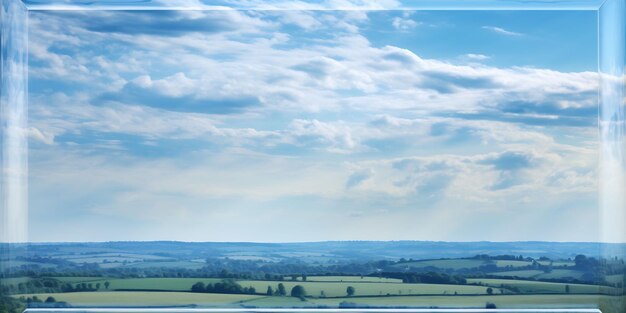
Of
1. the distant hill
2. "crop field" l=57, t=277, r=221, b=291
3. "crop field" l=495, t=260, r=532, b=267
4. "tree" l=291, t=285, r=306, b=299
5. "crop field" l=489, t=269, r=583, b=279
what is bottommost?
"tree" l=291, t=285, r=306, b=299

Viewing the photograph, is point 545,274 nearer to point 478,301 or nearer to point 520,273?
point 520,273

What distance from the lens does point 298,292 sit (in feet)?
17.5

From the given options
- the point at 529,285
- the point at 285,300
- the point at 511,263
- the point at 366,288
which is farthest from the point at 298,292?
the point at 529,285

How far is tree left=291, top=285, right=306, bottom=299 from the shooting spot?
17.5 feet

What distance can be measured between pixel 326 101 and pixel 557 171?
Result: 140 centimetres

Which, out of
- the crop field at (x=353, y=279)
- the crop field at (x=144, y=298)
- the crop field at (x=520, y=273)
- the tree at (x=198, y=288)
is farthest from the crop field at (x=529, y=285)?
the tree at (x=198, y=288)

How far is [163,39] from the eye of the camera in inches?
210

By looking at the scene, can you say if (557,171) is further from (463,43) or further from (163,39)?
(163,39)

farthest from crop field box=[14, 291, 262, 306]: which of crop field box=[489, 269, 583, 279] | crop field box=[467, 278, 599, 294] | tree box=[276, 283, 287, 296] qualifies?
crop field box=[489, 269, 583, 279]

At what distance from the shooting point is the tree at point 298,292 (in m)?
5.34

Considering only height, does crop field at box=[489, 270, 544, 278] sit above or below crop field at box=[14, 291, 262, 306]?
above

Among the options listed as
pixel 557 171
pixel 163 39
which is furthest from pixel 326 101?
pixel 557 171

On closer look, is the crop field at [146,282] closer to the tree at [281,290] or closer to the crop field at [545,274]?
the tree at [281,290]

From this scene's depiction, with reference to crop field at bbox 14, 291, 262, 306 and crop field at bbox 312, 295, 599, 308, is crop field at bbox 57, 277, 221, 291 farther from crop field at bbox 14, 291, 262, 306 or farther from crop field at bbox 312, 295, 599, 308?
crop field at bbox 312, 295, 599, 308
